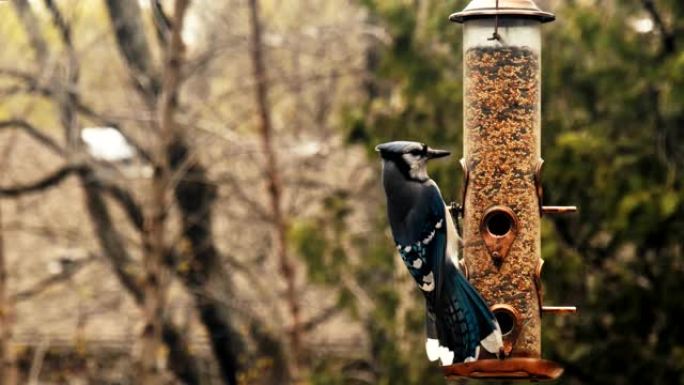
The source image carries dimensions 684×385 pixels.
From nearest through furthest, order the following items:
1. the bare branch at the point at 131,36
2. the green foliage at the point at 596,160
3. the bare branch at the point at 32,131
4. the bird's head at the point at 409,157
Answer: the bird's head at the point at 409,157 < the green foliage at the point at 596,160 < the bare branch at the point at 32,131 < the bare branch at the point at 131,36

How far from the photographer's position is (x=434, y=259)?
6883mm

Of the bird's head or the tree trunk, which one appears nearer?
the bird's head

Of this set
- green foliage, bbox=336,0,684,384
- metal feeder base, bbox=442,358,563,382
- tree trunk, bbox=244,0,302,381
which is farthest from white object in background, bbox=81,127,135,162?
metal feeder base, bbox=442,358,563,382

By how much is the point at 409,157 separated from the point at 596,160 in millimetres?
5504

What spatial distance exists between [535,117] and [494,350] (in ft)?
4.04

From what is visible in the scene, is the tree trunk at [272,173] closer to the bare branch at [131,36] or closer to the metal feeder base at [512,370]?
the bare branch at [131,36]

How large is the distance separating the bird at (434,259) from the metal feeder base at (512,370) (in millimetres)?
60

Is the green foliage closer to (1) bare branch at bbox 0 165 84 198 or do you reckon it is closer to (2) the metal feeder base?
(1) bare branch at bbox 0 165 84 198

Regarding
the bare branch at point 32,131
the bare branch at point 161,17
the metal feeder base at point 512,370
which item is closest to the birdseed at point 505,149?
the metal feeder base at point 512,370

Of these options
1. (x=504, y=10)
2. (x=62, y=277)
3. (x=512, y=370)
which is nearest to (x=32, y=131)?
(x=62, y=277)

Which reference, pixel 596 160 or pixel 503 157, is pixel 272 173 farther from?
pixel 503 157

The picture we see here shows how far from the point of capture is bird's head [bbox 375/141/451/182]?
278 inches

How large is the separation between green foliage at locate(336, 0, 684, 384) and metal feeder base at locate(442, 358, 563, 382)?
501 cm

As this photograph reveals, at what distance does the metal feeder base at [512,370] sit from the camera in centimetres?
670
